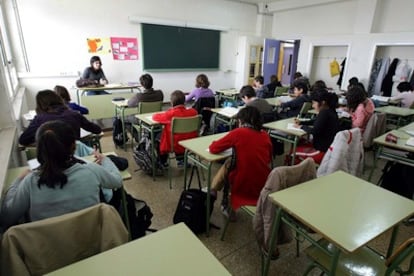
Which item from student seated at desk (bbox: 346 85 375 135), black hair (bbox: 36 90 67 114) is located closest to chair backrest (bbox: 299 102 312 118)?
student seated at desk (bbox: 346 85 375 135)

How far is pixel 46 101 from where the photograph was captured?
225 centimetres

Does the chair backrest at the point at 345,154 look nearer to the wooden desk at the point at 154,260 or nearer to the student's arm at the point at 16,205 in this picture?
the wooden desk at the point at 154,260

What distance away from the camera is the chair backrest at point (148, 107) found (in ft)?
12.4

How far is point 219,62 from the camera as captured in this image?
790cm

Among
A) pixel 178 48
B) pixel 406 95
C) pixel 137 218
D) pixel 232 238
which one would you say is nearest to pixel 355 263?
pixel 232 238

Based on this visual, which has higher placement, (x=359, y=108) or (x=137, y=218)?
(x=359, y=108)

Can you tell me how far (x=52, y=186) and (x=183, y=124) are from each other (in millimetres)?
1862

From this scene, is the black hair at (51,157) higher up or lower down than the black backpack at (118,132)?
higher up

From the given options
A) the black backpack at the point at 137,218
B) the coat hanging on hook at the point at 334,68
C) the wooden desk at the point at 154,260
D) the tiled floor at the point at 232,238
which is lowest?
the tiled floor at the point at 232,238

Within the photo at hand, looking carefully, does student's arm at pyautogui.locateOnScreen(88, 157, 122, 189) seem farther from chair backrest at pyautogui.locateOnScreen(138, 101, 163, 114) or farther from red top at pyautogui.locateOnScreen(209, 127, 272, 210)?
chair backrest at pyautogui.locateOnScreen(138, 101, 163, 114)

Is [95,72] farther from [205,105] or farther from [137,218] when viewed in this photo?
[137,218]

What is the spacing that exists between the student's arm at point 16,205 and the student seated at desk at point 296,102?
147 inches

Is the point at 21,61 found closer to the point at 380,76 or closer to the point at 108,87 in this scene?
the point at 108,87

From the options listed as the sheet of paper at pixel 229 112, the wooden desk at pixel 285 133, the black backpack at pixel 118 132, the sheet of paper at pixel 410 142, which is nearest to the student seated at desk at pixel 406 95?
the sheet of paper at pixel 410 142
